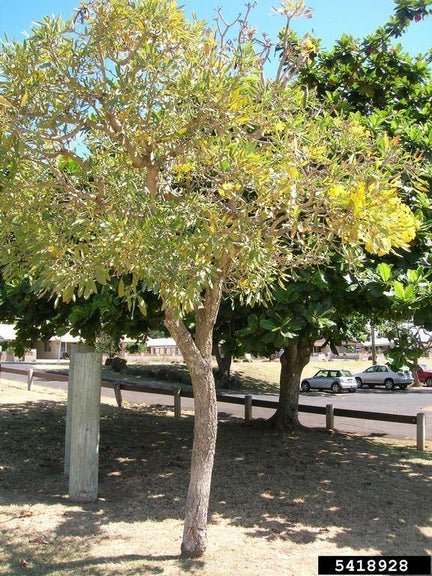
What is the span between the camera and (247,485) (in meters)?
7.56

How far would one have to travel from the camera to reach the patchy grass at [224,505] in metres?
4.86

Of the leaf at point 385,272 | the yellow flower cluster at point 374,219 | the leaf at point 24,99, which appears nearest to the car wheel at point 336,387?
the leaf at point 385,272

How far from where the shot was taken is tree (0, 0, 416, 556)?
12.6 feet

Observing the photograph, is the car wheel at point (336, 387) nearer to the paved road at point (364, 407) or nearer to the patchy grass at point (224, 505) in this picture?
the paved road at point (364, 407)

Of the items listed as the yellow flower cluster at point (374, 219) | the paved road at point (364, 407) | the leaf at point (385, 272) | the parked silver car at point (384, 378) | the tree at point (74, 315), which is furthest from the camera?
the parked silver car at point (384, 378)

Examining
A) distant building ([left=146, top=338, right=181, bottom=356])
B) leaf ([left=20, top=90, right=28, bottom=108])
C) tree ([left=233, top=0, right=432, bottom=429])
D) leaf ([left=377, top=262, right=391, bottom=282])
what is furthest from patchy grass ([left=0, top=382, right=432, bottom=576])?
distant building ([left=146, top=338, right=181, bottom=356])

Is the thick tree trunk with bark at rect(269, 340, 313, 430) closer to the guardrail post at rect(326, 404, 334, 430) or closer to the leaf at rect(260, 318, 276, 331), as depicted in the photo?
the guardrail post at rect(326, 404, 334, 430)

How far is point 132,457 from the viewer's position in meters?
9.37

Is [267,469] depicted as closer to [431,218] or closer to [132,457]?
[132,457]

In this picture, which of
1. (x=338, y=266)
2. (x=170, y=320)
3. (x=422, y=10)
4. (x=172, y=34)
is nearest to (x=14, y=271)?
(x=170, y=320)

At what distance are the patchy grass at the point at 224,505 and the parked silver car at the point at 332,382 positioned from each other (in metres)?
19.1

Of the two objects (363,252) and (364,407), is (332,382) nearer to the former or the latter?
(364,407)

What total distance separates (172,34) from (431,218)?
4.74 m

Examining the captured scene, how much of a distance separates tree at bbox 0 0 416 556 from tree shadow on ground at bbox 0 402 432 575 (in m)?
1.46
